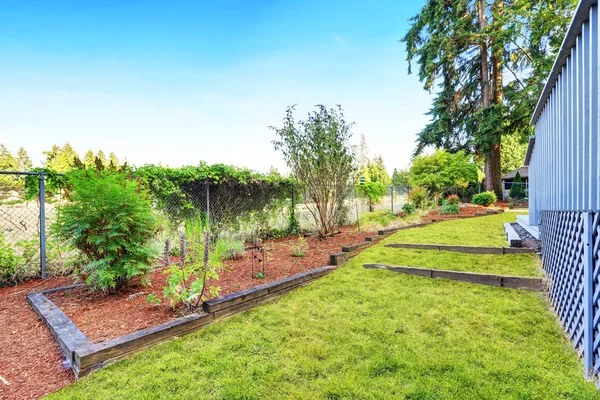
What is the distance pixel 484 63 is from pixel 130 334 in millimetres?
18736

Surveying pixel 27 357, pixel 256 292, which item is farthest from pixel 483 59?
pixel 27 357

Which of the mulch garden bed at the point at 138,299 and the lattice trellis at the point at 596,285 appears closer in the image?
the lattice trellis at the point at 596,285

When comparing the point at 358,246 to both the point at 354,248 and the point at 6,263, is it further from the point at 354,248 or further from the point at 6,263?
the point at 6,263

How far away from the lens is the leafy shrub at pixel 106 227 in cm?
309

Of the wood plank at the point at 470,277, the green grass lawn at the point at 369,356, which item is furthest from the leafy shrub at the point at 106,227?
the wood plank at the point at 470,277

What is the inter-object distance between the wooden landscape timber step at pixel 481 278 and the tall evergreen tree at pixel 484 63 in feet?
42.4

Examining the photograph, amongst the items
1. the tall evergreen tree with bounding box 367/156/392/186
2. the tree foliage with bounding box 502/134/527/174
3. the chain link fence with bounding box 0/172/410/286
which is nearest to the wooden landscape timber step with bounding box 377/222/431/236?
the chain link fence with bounding box 0/172/410/286

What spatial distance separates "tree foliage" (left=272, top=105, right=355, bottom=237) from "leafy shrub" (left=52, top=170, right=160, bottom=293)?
3.77 metres

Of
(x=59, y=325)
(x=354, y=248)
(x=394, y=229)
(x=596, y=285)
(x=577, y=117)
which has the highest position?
(x=577, y=117)

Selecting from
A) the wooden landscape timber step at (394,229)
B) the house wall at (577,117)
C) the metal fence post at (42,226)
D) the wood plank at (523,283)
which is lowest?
the wood plank at (523,283)

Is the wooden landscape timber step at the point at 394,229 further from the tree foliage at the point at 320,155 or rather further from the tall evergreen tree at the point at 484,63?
the tall evergreen tree at the point at 484,63

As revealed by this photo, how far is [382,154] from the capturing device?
5694 cm

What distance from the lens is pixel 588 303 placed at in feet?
5.71

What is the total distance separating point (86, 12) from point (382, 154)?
55163 mm
